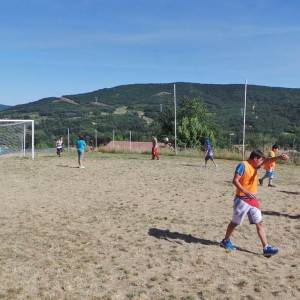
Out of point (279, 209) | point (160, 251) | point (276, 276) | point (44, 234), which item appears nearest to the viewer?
point (276, 276)

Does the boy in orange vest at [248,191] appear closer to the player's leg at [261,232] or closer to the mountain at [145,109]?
the player's leg at [261,232]

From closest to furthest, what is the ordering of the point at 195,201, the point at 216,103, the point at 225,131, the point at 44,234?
the point at 44,234
the point at 195,201
the point at 225,131
the point at 216,103

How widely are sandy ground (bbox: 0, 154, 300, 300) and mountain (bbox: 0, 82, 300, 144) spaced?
34.9 metres

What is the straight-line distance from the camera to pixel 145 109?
286 ft

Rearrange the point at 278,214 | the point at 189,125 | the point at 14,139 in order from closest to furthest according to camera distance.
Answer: the point at 278,214, the point at 14,139, the point at 189,125

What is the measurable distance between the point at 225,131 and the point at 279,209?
4099 cm

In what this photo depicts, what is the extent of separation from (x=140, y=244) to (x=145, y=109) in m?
80.0

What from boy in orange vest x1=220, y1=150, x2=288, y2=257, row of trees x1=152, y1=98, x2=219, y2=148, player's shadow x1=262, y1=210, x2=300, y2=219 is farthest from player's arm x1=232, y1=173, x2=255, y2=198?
row of trees x1=152, y1=98, x2=219, y2=148

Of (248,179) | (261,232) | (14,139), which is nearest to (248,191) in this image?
(248,179)

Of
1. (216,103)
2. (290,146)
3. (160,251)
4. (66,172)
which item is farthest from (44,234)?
(216,103)

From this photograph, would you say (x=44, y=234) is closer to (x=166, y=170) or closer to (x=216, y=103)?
(x=166, y=170)

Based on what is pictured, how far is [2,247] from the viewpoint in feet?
24.4

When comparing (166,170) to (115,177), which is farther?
(166,170)

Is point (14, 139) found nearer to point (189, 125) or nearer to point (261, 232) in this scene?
point (189, 125)
